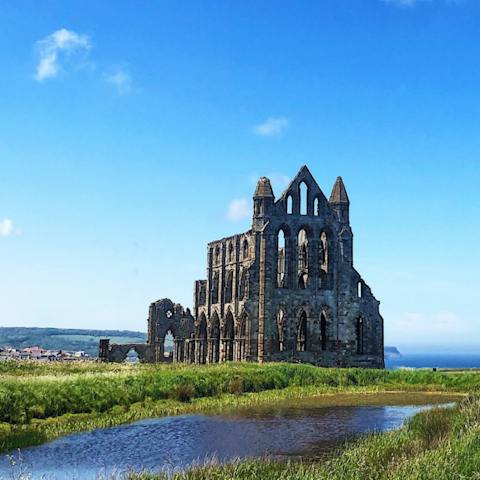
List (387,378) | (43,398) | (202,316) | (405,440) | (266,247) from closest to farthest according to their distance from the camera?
(405,440) → (43,398) → (387,378) → (266,247) → (202,316)

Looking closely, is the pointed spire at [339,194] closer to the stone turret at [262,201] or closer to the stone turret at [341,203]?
the stone turret at [341,203]

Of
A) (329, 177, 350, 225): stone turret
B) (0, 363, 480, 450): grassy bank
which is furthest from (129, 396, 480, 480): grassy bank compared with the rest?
(329, 177, 350, 225): stone turret

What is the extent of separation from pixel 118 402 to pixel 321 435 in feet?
36.8

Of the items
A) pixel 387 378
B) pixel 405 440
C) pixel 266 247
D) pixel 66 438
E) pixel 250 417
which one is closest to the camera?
pixel 405 440

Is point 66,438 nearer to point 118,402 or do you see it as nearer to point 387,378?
point 118,402

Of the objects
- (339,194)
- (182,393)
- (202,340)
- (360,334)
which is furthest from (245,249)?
(182,393)

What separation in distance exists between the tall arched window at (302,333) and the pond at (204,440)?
3026 centimetres

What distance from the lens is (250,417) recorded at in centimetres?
3219

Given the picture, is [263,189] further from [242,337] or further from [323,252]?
[242,337]

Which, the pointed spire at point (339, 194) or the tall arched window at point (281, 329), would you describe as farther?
the pointed spire at point (339, 194)

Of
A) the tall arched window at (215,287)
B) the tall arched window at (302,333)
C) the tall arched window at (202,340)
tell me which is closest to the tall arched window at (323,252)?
the tall arched window at (302,333)

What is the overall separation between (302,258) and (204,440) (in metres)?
47.2

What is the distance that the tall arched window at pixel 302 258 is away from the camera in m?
69.4

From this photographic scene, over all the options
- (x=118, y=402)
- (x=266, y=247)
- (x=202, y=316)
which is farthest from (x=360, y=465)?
(x=202, y=316)
